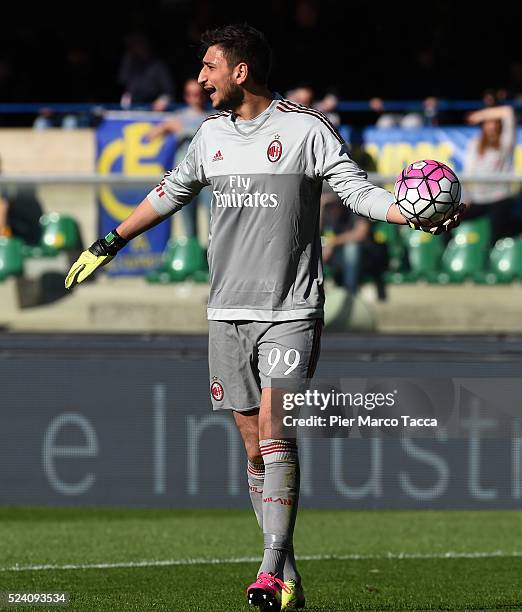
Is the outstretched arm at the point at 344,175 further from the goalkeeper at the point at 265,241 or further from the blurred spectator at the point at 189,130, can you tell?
the blurred spectator at the point at 189,130

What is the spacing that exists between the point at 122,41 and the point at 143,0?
55cm

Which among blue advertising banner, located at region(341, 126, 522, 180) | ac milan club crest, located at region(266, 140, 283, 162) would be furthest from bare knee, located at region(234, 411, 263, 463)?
blue advertising banner, located at region(341, 126, 522, 180)

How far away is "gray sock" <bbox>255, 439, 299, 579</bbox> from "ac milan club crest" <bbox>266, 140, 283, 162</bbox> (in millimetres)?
1023

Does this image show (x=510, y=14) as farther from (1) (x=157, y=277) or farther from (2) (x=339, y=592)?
(2) (x=339, y=592)

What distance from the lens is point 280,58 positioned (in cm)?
1359

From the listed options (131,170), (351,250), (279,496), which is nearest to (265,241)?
(279,496)

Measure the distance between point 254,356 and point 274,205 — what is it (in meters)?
0.56

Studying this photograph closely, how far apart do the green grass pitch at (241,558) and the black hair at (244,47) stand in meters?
2.00

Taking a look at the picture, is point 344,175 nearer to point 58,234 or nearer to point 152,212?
point 152,212

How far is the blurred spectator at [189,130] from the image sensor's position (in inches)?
353

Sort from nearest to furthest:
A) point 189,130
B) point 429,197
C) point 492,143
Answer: point 429,197 → point 189,130 → point 492,143

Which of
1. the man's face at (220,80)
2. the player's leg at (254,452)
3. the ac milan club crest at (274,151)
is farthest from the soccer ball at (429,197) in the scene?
the player's leg at (254,452)

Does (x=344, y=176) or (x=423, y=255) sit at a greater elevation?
(x=344, y=176)

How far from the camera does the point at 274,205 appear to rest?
197 inches
